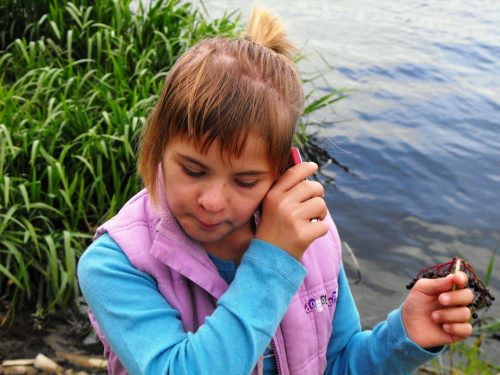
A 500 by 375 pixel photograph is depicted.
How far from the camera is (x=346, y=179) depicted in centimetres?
534

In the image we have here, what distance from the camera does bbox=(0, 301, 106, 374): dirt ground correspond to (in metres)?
2.80

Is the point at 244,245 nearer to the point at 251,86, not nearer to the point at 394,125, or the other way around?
the point at 251,86

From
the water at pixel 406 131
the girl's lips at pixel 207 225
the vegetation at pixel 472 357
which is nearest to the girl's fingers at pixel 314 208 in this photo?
the girl's lips at pixel 207 225

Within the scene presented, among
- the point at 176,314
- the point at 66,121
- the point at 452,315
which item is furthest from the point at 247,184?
the point at 66,121

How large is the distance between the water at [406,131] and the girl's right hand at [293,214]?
4.64 ft

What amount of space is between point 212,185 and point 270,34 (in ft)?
1.62

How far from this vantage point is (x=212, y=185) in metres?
1.38

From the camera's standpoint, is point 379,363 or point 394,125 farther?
point 394,125

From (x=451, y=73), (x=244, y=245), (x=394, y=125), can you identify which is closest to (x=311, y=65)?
(x=394, y=125)

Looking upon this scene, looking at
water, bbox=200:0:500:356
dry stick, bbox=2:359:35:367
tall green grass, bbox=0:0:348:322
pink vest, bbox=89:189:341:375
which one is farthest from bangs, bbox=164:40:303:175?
dry stick, bbox=2:359:35:367

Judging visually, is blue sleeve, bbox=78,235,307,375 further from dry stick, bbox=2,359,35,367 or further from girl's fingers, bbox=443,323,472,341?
dry stick, bbox=2,359,35,367

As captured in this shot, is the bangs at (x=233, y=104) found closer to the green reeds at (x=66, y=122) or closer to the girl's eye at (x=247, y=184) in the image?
the girl's eye at (x=247, y=184)

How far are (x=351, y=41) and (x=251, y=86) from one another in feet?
22.7

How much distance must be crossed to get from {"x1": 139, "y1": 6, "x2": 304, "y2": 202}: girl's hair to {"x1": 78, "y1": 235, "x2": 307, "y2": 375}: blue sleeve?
0.22 metres
